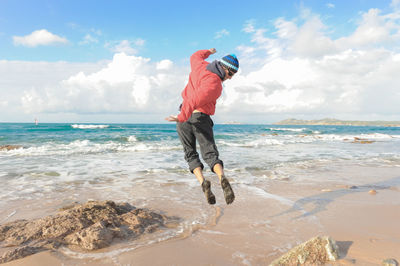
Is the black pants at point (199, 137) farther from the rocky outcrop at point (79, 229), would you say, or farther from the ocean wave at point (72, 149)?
the ocean wave at point (72, 149)

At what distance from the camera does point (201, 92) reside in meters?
2.97

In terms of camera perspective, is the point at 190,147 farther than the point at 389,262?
Yes

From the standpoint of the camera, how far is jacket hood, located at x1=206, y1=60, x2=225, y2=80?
10.1ft

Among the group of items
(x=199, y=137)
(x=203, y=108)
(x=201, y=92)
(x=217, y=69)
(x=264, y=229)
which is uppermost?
(x=217, y=69)

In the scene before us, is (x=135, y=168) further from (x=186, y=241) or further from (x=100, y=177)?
(x=186, y=241)

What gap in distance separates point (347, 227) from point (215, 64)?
275 centimetres

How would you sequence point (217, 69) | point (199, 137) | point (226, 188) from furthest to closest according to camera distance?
1. point (199, 137)
2. point (226, 188)
3. point (217, 69)

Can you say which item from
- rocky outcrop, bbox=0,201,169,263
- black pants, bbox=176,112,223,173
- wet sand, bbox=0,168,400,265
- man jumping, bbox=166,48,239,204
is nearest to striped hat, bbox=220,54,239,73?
man jumping, bbox=166,48,239,204

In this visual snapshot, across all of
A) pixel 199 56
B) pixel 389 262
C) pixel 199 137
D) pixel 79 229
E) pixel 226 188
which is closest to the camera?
pixel 389 262

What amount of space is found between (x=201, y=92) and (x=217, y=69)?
1.29 feet

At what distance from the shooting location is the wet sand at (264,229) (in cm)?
242

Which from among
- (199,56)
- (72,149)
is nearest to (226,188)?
(199,56)

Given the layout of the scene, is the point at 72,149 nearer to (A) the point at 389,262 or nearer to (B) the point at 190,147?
(B) the point at 190,147

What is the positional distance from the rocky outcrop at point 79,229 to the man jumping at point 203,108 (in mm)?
970
